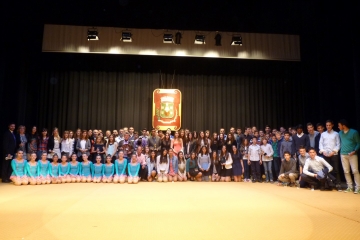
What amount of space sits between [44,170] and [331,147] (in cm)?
663

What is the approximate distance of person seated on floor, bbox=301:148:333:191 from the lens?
18.7 feet

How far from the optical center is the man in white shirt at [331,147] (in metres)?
5.86

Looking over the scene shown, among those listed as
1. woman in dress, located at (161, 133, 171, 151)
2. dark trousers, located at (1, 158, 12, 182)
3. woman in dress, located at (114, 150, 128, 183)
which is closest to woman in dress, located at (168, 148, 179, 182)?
woman in dress, located at (161, 133, 171, 151)

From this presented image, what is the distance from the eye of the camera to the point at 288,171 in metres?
6.61

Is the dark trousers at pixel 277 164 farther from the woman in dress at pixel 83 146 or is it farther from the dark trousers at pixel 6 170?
the dark trousers at pixel 6 170

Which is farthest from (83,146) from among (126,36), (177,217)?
(177,217)

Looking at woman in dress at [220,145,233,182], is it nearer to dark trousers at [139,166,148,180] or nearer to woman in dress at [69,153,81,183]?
dark trousers at [139,166,148,180]

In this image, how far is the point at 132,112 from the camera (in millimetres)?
10336

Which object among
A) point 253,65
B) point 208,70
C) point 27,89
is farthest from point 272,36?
point 27,89

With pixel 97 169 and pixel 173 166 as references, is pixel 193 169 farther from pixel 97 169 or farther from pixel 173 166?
pixel 97 169

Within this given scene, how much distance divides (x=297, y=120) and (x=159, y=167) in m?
6.03

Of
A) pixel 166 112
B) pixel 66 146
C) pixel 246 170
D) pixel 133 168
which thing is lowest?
pixel 246 170

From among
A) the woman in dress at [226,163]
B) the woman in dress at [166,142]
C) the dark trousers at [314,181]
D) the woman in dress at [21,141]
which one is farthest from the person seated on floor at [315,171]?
the woman in dress at [21,141]

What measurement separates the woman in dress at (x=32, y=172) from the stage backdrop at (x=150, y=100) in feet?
11.3
